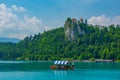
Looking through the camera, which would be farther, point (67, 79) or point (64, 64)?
point (64, 64)

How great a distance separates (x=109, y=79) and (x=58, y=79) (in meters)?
12.2

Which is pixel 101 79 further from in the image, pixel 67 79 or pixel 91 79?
pixel 67 79

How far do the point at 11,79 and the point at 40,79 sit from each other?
22.7ft

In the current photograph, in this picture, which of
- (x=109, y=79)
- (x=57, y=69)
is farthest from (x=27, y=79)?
(x=57, y=69)

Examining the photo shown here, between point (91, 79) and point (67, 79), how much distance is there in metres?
5.75

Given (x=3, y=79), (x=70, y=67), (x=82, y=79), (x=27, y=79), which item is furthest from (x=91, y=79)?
(x=70, y=67)

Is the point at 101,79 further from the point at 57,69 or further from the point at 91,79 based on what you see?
the point at 57,69

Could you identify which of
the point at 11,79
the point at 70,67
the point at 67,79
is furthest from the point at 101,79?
the point at 70,67

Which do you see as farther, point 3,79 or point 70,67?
point 70,67

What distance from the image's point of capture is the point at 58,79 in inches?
3312

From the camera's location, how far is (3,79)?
8300cm

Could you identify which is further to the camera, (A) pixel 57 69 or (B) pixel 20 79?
(A) pixel 57 69

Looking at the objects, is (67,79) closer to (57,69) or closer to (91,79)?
(91,79)

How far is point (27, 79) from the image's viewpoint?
8400cm
